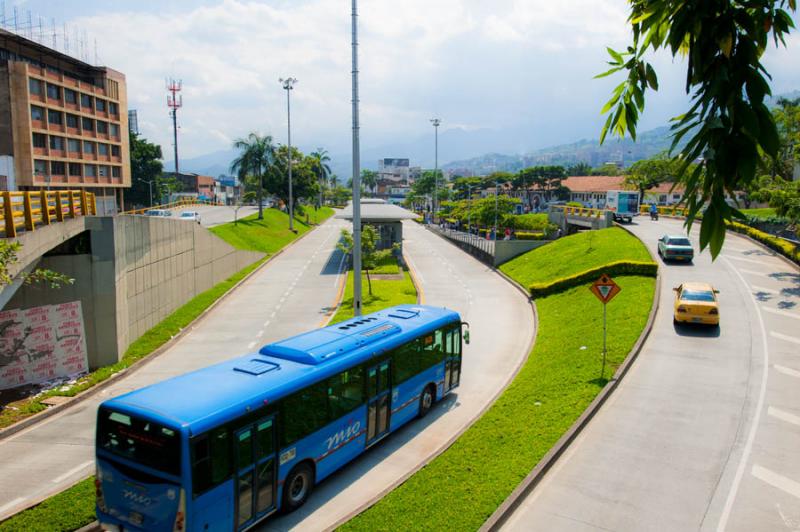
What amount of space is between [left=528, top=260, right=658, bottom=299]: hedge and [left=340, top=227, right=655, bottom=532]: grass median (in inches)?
37.2

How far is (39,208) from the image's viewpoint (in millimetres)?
20234

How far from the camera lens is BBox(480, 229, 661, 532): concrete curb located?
11.1 m

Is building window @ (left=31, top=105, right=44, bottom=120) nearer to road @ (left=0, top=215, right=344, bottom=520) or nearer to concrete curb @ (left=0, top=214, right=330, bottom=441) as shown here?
road @ (left=0, top=215, right=344, bottom=520)

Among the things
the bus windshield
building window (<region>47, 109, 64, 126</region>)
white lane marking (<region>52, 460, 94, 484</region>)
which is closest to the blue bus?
the bus windshield


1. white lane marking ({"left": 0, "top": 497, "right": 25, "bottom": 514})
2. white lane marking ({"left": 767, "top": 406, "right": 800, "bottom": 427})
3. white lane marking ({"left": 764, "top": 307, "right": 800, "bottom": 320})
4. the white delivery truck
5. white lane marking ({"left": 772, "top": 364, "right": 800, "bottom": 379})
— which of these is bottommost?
white lane marking ({"left": 0, "top": 497, "right": 25, "bottom": 514})

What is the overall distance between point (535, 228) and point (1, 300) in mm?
53097

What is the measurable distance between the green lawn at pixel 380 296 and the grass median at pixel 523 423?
896cm

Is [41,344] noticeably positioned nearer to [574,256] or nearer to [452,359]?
[452,359]

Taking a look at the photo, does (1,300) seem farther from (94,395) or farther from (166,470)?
(166,470)

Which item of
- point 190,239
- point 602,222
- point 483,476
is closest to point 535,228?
point 602,222

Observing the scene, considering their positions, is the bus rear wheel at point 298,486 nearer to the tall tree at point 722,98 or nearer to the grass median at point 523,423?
the grass median at point 523,423

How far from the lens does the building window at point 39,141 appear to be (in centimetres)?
5738

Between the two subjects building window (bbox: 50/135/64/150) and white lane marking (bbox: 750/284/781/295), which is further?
building window (bbox: 50/135/64/150)

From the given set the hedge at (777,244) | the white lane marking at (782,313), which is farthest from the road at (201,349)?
the hedge at (777,244)
